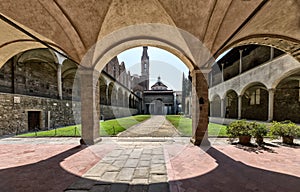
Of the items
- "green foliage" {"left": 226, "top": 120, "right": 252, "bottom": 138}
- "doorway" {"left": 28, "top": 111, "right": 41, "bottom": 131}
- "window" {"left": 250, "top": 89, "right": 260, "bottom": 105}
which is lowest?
"doorway" {"left": 28, "top": 111, "right": 41, "bottom": 131}

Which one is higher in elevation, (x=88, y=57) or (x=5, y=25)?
(x=5, y=25)

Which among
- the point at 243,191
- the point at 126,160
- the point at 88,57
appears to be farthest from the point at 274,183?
the point at 88,57

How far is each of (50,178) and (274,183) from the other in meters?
5.09

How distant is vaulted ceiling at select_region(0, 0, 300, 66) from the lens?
15.3 feet

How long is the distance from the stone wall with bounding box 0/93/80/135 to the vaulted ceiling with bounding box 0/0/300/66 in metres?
4.84

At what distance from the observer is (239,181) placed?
3432 mm

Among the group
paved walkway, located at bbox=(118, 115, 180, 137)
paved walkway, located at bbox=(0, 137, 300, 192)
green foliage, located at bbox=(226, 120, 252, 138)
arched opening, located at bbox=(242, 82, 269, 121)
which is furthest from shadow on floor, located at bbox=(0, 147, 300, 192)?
arched opening, located at bbox=(242, 82, 269, 121)

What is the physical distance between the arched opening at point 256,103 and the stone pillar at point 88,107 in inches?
580

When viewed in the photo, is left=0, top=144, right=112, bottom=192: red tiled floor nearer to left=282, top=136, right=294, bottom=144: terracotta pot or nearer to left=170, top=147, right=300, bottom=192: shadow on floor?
left=170, top=147, right=300, bottom=192: shadow on floor

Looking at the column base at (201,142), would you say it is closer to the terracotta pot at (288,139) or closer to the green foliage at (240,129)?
the green foliage at (240,129)

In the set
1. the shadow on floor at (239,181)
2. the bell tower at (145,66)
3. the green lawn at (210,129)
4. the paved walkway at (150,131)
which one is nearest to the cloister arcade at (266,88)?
the green lawn at (210,129)

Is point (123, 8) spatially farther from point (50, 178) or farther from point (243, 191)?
point (243, 191)

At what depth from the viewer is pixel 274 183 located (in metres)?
3.33

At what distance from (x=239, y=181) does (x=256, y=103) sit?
16.4 metres
